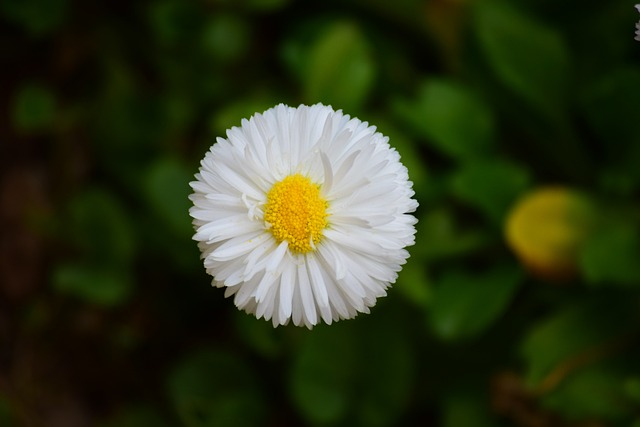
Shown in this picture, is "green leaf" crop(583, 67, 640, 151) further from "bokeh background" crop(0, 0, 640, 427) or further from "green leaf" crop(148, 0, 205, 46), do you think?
"green leaf" crop(148, 0, 205, 46)

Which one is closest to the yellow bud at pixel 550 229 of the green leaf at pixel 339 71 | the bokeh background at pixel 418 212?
the bokeh background at pixel 418 212

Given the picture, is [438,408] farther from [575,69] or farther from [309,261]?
[309,261]

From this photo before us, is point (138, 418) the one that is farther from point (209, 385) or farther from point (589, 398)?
point (589, 398)

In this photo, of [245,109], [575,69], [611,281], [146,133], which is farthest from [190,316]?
[575,69]

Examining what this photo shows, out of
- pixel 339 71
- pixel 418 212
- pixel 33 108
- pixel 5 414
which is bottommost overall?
pixel 5 414

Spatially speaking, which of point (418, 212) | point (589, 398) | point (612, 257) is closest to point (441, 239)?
point (418, 212)
